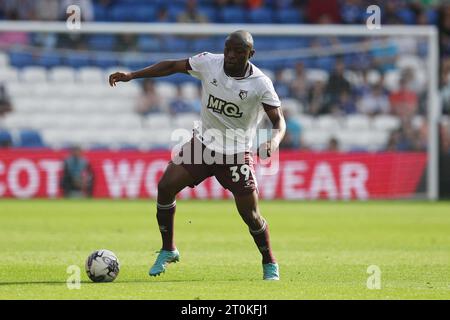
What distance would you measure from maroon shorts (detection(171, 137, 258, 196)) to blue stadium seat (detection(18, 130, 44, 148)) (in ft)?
48.3

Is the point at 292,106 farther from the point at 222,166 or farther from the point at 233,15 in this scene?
the point at 222,166

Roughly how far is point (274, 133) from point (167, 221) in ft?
5.28

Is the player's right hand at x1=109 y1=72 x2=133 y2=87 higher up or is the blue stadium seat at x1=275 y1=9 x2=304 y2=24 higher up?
the blue stadium seat at x1=275 y1=9 x2=304 y2=24

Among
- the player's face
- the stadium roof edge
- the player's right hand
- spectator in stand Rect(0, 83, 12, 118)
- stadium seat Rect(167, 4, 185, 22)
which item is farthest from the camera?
stadium seat Rect(167, 4, 185, 22)

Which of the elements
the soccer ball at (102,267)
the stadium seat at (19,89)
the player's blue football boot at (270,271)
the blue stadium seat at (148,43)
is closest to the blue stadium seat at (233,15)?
the blue stadium seat at (148,43)

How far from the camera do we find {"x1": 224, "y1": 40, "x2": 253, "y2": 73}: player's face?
32.8ft

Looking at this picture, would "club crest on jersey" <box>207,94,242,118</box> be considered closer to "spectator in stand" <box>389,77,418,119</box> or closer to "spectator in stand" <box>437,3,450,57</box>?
"spectator in stand" <box>389,77,418,119</box>

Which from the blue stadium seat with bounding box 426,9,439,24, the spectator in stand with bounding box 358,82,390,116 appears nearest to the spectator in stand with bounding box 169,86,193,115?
the spectator in stand with bounding box 358,82,390,116

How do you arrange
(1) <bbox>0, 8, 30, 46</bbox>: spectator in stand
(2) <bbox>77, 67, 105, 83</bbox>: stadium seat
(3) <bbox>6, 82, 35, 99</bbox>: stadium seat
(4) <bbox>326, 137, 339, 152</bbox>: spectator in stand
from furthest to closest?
1. (1) <bbox>0, 8, 30, 46</bbox>: spectator in stand
2. (2) <bbox>77, 67, 105, 83</bbox>: stadium seat
3. (4) <bbox>326, 137, 339, 152</bbox>: spectator in stand
4. (3) <bbox>6, 82, 35, 99</bbox>: stadium seat

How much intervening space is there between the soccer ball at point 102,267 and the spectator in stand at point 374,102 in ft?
55.1

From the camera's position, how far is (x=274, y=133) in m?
10.0

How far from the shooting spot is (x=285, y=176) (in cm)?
2508

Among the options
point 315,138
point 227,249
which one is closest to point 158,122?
point 315,138

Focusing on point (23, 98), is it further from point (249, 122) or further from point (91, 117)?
point (249, 122)
